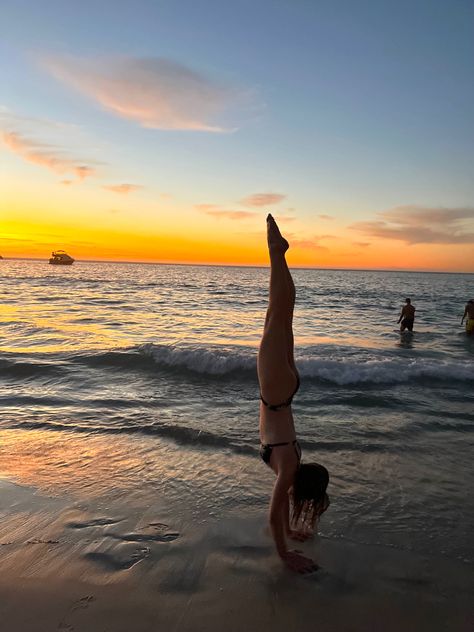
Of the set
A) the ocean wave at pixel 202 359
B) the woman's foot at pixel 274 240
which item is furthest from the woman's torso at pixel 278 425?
the ocean wave at pixel 202 359

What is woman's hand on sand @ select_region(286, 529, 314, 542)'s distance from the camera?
14.0ft

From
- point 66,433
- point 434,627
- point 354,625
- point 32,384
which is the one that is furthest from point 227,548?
point 32,384

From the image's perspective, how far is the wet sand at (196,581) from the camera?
315 cm

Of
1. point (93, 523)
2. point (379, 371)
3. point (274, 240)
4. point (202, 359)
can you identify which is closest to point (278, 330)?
point (274, 240)

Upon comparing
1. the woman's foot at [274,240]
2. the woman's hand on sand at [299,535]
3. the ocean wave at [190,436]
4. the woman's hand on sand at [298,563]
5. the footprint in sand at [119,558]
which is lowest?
the ocean wave at [190,436]

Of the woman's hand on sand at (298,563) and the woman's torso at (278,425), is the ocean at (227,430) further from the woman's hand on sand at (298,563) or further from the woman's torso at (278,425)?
the woman's torso at (278,425)

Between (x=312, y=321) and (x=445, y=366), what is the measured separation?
12.7 m

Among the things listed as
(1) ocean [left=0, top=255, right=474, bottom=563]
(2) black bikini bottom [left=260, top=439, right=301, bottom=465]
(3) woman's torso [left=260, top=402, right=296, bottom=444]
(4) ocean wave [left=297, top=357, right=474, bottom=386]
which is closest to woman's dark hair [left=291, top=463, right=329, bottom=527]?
(2) black bikini bottom [left=260, top=439, right=301, bottom=465]

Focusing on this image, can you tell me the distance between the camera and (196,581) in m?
3.58

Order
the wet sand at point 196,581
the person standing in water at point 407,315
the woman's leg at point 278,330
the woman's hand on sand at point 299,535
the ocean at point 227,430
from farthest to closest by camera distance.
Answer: the person standing in water at point 407,315
the ocean at point 227,430
the woman's hand on sand at point 299,535
the woman's leg at point 278,330
the wet sand at point 196,581

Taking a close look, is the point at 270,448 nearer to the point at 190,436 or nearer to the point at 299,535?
the point at 299,535

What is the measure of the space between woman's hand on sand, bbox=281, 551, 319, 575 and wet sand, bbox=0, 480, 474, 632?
8 centimetres

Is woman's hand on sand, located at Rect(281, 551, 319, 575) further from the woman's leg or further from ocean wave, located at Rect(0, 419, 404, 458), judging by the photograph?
ocean wave, located at Rect(0, 419, 404, 458)

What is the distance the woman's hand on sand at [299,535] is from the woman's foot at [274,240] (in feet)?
8.84
